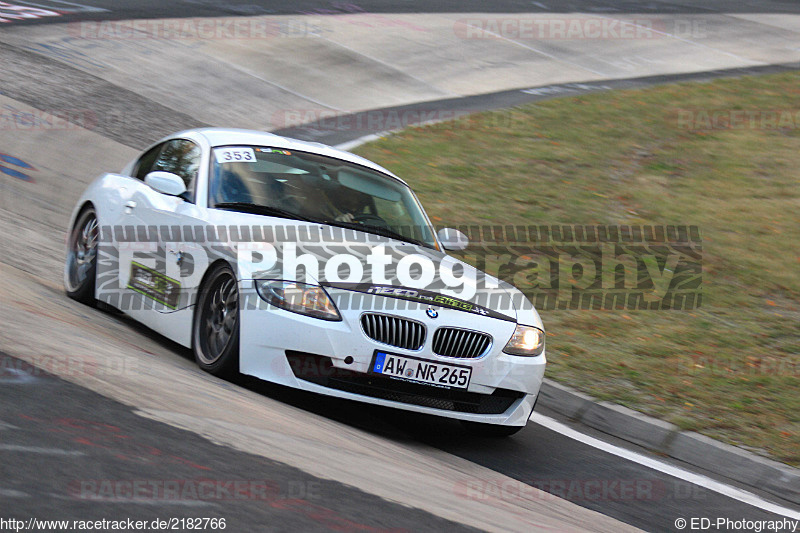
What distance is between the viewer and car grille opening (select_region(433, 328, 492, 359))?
18.5 feet

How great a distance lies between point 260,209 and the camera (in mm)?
6508

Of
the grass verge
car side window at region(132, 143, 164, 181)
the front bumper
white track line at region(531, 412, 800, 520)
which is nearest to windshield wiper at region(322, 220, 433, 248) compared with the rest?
the front bumper

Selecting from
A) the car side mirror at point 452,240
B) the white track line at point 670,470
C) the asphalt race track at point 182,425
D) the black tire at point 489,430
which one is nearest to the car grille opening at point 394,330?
the asphalt race track at point 182,425

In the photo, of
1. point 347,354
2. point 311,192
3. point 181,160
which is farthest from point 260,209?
point 347,354

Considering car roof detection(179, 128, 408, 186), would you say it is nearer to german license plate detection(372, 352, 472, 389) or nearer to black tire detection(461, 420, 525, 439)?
black tire detection(461, 420, 525, 439)

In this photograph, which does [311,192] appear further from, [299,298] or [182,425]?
[182,425]

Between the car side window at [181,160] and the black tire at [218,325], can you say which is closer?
the black tire at [218,325]

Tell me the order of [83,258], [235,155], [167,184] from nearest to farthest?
[167,184] → [235,155] → [83,258]

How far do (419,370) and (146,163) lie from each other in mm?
3508

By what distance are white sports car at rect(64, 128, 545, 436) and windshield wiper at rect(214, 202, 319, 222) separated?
0.05ft

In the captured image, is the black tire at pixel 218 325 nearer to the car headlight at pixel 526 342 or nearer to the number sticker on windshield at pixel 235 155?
the number sticker on windshield at pixel 235 155

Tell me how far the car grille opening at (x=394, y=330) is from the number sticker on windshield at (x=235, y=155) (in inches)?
76.4

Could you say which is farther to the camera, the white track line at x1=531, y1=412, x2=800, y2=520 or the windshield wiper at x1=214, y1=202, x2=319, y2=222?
the windshield wiper at x1=214, y1=202, x2=319, y2=222

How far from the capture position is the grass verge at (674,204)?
25.0 ft
